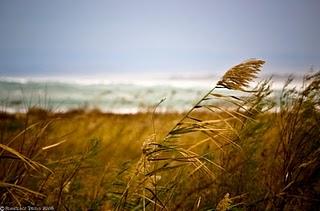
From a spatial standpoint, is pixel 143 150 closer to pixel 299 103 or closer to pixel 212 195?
pixel 212 195

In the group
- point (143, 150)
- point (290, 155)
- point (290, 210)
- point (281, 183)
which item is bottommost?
point (290, 210)

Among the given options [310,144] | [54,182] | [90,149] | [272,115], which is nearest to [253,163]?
[310,144]

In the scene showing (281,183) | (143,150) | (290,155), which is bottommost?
(281,183)

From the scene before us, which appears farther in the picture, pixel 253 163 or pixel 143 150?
pixel 253 163

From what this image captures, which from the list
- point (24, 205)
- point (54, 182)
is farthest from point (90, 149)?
point (24, 205)

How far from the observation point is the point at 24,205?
7.80 feet

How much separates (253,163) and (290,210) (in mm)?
450

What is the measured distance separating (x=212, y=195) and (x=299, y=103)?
1.01m

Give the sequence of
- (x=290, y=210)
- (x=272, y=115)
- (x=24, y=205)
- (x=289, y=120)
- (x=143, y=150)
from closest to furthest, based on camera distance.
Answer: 1. (x=143, y=150)
2. (x=24, y=205)
3. (x=290, y=210)
4. (x=289, y=120)
5. (x=272, y=115)

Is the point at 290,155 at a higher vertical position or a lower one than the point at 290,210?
higher

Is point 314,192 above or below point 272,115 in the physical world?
below

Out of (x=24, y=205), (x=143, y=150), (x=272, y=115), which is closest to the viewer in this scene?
(x=143, y=150)

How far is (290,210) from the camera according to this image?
2.64 m

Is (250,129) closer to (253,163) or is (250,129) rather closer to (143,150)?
(253,163)
